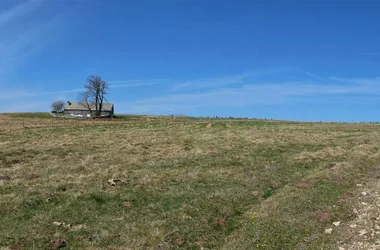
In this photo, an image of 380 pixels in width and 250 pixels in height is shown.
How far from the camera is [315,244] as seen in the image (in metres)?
16.2

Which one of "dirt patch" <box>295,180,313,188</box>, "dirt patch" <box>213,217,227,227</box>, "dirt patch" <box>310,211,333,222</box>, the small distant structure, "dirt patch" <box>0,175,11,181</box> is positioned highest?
the small distant structure

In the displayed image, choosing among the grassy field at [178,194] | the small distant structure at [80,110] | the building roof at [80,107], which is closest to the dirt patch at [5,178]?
the grassy field at [178,194]

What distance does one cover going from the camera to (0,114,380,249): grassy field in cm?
1708

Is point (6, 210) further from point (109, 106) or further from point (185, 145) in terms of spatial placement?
point (109, 106)

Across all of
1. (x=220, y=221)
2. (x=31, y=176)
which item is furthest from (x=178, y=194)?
(x=31, y=176)

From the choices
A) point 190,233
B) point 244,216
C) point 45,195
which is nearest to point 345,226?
point 244,216

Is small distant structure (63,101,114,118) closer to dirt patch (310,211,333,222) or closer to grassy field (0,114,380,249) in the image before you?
grassy field (0,114,380,249)

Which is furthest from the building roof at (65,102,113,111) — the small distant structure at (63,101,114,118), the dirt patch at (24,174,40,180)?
the dirt patch at (24,174,40,180)

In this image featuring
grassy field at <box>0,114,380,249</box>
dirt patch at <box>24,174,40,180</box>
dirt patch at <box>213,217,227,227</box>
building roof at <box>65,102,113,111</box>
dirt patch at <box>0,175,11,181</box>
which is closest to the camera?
grassy field at <box>0,114,380,249</box>

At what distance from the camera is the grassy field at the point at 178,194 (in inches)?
672

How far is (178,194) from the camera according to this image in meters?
23.3

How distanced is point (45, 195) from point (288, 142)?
27855mm

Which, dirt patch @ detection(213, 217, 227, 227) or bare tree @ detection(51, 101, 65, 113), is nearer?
dirt patch @ detection(213, 217, 227, 227)

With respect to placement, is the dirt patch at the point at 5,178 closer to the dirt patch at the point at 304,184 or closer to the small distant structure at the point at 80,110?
the dirt patch at the point at 304,184
